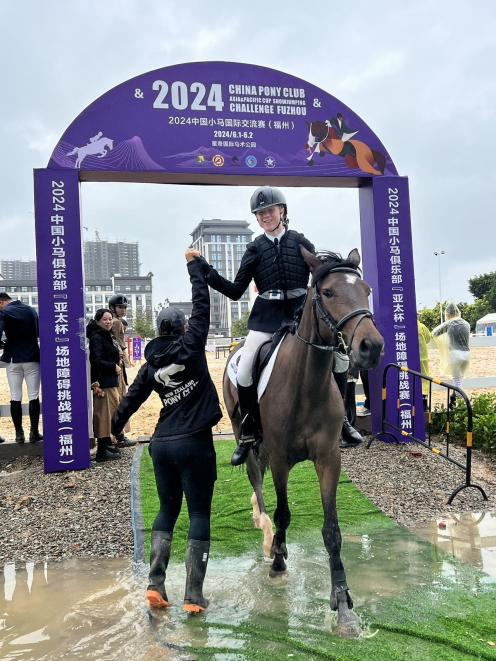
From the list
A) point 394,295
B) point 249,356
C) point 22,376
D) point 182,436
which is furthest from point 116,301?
point 182,436

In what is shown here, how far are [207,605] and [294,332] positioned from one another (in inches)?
87.2

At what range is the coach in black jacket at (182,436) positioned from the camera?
3924 millimetres

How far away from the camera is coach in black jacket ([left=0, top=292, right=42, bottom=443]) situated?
8609mm

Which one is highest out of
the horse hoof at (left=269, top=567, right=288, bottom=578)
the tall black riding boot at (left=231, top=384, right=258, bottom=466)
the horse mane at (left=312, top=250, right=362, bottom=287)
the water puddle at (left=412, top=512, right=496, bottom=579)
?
the horse mane at (left=312, top=250, right=362, bottom=287)

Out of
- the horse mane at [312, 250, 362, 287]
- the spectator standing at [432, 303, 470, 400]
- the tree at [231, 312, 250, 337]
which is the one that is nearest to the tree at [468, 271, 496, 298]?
the tree at [231, 312, 250, 337]

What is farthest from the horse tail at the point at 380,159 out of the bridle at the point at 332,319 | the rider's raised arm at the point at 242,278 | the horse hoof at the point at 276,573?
the horse hoof at the point at 276,573

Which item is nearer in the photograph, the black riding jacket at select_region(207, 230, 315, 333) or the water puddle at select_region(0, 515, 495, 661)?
the water puddle at select_region(0, 515, 495, 661)

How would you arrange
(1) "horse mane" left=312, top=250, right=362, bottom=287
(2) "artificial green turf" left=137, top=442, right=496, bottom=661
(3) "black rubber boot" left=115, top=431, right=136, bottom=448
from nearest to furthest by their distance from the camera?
1. (2) "artificial green turf" left=137, top=442, right=496, bottom=661
2. (1) "horse mane" left=312, top=250, right=362, bottom=287
3. (3) "black rubber boot" left=115, top=431, right=136, bottom=448

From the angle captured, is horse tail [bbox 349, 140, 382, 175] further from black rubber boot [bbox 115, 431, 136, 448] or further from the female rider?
black rubber boot [bbox 115, 431, 136, 448]

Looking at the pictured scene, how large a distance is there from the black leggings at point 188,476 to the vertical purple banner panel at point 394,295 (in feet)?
18.3

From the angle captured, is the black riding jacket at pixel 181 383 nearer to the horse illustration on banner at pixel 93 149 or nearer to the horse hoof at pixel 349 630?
the horse hoof at pixel 349 630

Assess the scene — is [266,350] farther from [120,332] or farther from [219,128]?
[120,332]

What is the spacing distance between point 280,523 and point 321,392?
1247mm

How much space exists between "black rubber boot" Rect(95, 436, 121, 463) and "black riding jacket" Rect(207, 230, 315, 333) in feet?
15.0
